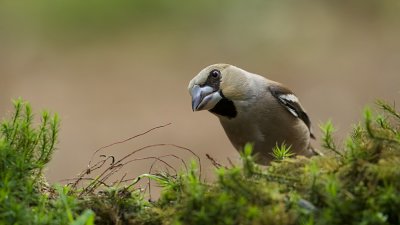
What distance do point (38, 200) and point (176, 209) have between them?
581mm

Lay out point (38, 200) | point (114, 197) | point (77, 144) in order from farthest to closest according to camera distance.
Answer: point (77, 144) < point (114, 197) < point (38, 200)

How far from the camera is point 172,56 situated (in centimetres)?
1447

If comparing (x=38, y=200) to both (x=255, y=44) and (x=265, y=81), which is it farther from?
(x=255, y=44)

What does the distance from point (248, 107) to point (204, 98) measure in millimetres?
416

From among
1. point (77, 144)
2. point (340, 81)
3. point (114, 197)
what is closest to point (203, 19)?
point (340, 81)

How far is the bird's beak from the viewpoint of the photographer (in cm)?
510

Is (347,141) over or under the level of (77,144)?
under

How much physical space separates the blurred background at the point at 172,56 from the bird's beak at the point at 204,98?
591cm

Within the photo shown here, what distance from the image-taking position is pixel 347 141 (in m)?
2.57

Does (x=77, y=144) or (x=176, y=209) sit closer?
(x=176, y=209)

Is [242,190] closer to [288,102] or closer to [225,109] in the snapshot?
[225,109]

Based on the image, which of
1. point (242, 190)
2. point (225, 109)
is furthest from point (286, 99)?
point (242, 190)

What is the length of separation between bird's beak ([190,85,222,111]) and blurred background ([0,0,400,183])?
591 cm

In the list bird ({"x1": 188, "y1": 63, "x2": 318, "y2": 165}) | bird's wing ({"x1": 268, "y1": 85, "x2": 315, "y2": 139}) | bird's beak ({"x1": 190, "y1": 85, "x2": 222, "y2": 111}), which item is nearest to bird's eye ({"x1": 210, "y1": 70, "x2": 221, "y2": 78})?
bird ({"x1": 188, "y1": 63, "x2": 318, "y2": 165})
